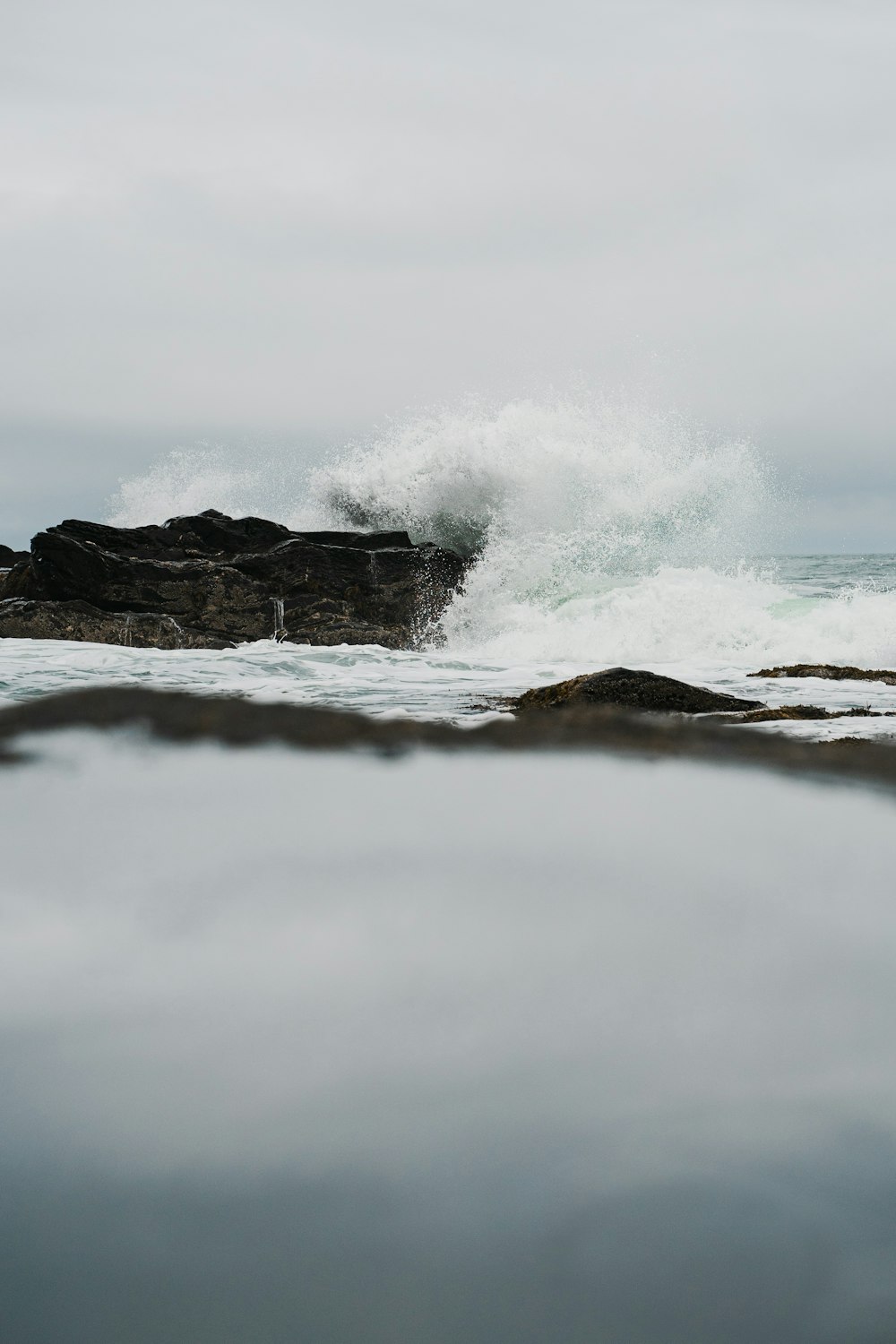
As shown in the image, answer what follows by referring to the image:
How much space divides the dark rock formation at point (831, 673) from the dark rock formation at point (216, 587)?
4116 millimetres

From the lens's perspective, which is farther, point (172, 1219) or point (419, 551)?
point (419, 551)

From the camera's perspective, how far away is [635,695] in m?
5.07

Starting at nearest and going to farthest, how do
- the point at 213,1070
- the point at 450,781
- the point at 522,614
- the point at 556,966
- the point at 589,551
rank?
1. the point at 213,1070
2. the point at 556,966
3. the point at 450,781
4. the point at 522,614
5. the point at 589,551

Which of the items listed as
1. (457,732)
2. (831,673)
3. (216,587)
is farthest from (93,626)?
(831,673)

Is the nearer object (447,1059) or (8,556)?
(447,1059)

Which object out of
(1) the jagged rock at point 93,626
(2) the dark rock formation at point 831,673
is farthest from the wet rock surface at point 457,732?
(1) the jagged rock at point 93,626

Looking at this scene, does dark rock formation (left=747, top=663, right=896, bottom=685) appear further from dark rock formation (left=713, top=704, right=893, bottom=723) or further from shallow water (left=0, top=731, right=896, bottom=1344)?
shallow water (left=0, top=731, right=896, bottom=1344)

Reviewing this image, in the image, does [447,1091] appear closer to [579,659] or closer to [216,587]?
[579,659]

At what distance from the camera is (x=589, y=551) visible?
11.0 metres

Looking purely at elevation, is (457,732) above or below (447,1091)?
above

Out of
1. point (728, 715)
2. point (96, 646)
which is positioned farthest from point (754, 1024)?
point (96, 646)

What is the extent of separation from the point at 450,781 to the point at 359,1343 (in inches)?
95.4

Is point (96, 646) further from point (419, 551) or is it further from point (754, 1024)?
point (754, 1024)

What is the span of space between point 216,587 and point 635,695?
5.91 m
